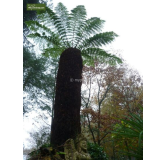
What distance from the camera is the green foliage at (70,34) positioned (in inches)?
119

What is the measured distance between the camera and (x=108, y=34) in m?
3.13

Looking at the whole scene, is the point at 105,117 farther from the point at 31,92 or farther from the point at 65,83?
the point at 31,92

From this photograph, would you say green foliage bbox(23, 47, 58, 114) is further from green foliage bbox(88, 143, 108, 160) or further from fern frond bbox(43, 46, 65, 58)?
green foliage bbox(88, 143, 108, 160)

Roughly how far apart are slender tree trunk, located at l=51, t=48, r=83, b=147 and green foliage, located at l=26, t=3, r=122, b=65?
463 mm

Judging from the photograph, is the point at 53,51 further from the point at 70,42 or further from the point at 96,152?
the point at 96,152

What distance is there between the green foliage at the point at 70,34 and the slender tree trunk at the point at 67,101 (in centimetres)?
46

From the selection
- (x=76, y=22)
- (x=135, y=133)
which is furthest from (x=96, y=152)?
(x=76, y=22)

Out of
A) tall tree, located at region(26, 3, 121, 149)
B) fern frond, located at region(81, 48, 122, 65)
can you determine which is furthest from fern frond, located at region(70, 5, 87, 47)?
fern frond, located at region(81, 48, 122, 65)

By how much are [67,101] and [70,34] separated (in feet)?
4.64

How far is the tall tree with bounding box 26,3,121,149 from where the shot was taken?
2467 millimetres

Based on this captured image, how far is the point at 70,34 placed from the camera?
3105 millimetres
